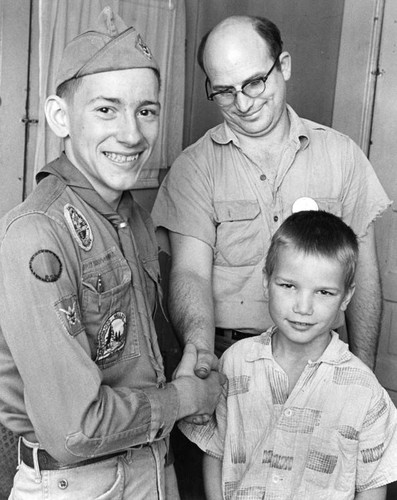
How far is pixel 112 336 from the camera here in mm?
1624

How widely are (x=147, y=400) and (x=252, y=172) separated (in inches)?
47.8

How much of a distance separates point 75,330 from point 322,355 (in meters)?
0.83

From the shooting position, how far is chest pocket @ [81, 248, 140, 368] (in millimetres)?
1570

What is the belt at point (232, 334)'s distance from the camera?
2588 mm

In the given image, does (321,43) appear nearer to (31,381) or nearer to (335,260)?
(335,260)

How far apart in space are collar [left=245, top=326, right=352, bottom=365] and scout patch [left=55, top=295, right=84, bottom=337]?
73 centimetres

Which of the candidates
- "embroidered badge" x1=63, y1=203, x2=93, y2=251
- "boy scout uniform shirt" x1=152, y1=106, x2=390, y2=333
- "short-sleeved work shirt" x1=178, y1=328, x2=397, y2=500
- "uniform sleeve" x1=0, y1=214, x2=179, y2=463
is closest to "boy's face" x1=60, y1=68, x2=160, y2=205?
"embroidered badge" x1=63, y1=203, x2=93, y2=251

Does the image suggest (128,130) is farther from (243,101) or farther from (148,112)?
(243,101)

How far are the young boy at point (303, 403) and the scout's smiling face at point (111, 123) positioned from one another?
1.88 ft

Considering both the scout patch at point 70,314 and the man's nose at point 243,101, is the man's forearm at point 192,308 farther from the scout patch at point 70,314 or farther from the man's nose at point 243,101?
the scout patch at point 70,314

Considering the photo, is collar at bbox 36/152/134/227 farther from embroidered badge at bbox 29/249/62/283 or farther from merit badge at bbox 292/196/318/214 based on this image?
merit badge at bbox 292/196/318/214

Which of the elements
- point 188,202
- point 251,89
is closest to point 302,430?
point 188,202

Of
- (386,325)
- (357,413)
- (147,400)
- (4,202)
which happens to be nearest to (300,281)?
(357,413)

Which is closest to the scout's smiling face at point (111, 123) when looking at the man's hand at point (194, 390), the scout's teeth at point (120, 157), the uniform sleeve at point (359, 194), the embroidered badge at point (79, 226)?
the scout's teeth at point (120, 157)
